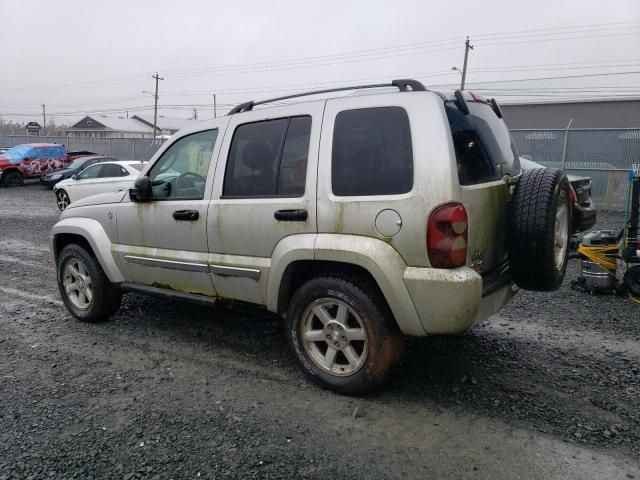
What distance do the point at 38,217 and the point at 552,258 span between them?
13.2 meters

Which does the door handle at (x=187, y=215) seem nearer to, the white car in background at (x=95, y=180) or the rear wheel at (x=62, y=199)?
the white car in background at (x=95, y=180)

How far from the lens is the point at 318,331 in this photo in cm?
344

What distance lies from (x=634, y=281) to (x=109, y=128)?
2721 inches

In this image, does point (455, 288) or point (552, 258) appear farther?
point (552, 258)

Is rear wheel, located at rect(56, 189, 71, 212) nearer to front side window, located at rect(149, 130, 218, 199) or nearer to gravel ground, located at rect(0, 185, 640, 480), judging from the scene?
gravel ground, located at rect(0, 185, 640, 480)

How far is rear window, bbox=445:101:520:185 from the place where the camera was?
306 cm

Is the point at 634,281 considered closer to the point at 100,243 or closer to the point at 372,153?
the point at 372,153

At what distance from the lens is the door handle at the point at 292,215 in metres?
3.32

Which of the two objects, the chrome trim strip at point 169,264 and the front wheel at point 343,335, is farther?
the chrome trim strip at point 169,264

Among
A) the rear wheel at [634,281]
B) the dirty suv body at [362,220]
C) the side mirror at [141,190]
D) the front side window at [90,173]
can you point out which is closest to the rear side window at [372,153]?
the dirty suv body at [362,220]

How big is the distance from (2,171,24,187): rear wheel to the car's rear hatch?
2233 centimetres

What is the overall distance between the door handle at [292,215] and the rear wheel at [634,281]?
13.6 ft

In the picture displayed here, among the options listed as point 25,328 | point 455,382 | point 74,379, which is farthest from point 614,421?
point 25,328

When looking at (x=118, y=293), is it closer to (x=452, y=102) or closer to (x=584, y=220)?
(x=452, y=102)
